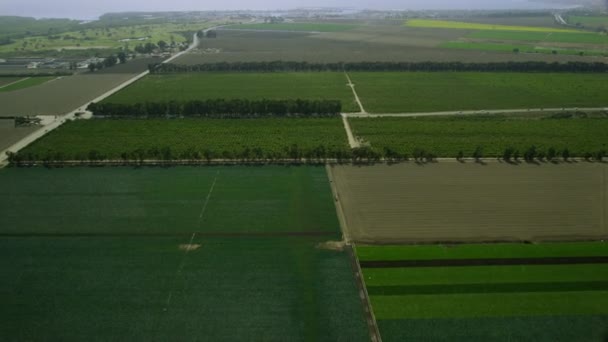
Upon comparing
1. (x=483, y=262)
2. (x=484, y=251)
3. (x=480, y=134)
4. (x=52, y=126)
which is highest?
(x=52, y=126)

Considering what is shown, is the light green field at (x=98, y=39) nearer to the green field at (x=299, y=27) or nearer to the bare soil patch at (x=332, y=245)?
the green field at (x=299, y=27)

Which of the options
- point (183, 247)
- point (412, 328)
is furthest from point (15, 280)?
point (412, 328)

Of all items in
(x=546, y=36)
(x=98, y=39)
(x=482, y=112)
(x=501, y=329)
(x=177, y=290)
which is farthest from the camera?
(x=98, y=39)

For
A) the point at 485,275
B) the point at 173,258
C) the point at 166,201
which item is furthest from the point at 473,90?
the point at 173,258

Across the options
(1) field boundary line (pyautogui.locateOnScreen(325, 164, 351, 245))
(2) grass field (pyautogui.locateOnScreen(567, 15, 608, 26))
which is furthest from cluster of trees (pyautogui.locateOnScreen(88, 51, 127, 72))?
(2) grass field (pyautogui.locateOnScreen(567, 15, 608, 26))

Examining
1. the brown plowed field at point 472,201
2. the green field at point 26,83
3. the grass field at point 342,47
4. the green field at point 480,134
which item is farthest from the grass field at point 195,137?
the grass field at point 342,47

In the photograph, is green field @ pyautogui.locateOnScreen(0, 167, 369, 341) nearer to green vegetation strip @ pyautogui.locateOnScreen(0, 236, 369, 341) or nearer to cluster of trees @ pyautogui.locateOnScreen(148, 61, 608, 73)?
Answer: green vegetation strip @ pyautogui.locateOnScreen(0, 236, 369, 341)

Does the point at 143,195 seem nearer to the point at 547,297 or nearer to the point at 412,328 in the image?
the point at 412,328

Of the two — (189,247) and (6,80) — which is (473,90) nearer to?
(189,247)
